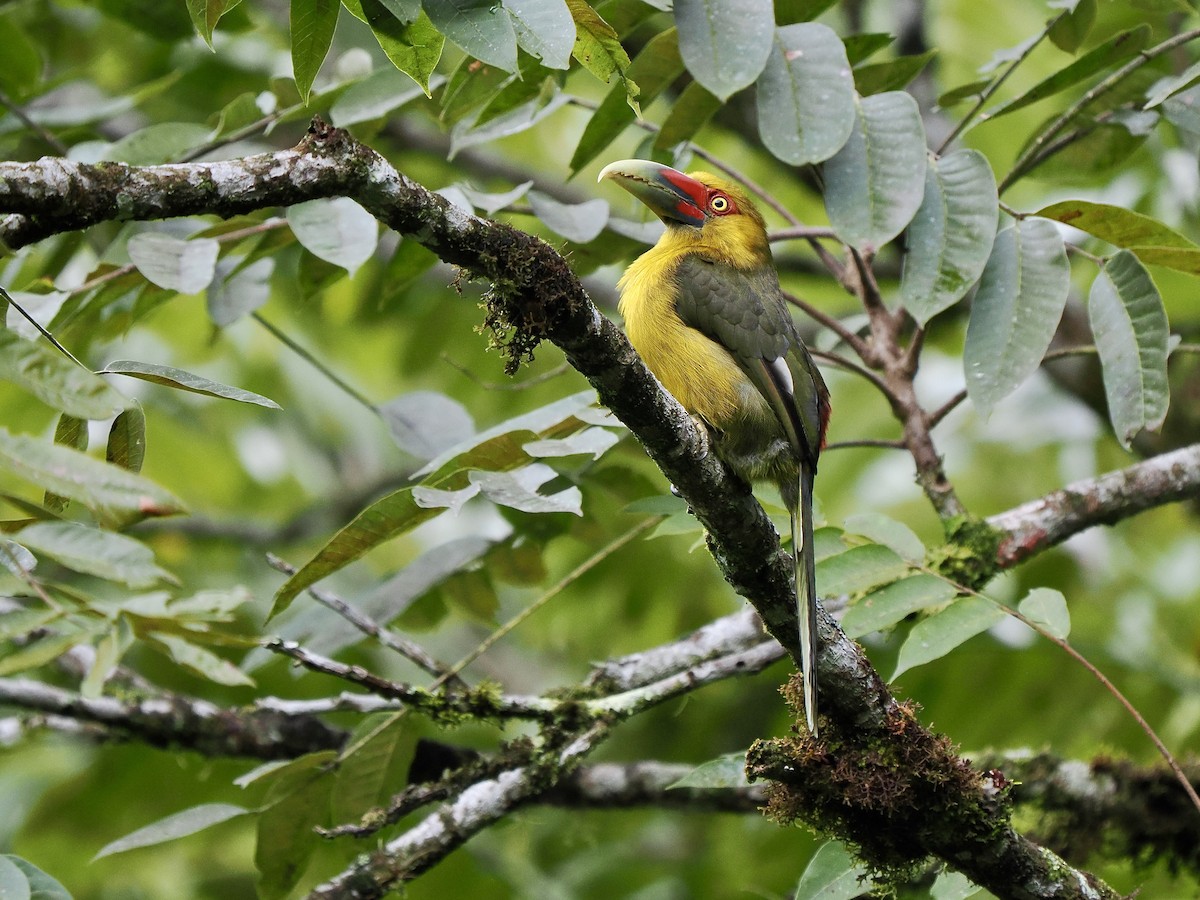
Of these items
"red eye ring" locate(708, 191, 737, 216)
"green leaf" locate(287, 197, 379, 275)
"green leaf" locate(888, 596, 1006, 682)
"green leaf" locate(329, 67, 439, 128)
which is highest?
"green leaf" locate(329, 67, 439, 128)

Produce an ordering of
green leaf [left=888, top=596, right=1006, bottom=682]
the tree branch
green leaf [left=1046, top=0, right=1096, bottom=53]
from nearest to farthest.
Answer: green leaf [left=888, top=596, right=1006, bottom=682], green leaf [left=1046, top=0, right=1096, bottom=53], the tree branch

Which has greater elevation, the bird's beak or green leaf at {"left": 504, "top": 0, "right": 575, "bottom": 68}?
the bird's beak

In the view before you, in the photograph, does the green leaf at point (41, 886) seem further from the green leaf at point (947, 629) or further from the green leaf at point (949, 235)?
the green leaf at point (949, 235)

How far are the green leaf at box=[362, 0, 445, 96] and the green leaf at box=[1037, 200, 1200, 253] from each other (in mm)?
2041

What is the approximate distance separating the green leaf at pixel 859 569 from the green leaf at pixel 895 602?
0.13 ft

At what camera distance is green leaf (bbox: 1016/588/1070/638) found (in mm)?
3161

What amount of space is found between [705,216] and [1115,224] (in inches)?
52.7

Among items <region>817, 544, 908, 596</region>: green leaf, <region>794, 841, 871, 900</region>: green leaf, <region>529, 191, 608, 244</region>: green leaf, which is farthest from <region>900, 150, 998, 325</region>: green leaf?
<region>794, 841, 871, 900</region>: green leaf

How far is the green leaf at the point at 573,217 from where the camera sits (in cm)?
391

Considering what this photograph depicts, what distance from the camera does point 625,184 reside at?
13.6ft

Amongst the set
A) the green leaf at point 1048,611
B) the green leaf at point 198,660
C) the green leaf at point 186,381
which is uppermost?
the green leaf at point 186,381

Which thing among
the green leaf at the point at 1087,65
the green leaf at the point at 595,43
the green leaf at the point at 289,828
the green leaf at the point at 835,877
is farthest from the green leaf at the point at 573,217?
the green leaf at the point at 835,877

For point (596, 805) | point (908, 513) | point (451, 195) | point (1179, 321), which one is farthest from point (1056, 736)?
point (451, 195)

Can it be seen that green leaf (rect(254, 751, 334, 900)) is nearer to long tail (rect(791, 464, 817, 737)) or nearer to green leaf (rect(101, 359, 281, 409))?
long tail (rect(791, 464, 817, 737))
